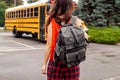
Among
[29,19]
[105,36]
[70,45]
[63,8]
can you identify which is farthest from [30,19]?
[70,45]

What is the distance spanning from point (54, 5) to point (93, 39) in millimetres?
17279

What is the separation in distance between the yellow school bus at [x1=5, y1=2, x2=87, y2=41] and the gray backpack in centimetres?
1459

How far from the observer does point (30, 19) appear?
22.5 metres

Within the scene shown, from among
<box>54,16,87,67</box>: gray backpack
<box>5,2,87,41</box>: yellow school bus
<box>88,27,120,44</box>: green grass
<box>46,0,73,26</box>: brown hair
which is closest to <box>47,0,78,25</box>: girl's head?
<box>46,0,73,26</box>: brown hair

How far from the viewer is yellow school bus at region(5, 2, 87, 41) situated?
20.4 meters

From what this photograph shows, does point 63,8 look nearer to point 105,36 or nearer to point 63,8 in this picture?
point 63,8

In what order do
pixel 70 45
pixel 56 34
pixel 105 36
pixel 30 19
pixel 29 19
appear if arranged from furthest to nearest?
pixel 29 19 < pixel 30 19 < pixel 105 36 < pixel 56 34 < pixel 70 45

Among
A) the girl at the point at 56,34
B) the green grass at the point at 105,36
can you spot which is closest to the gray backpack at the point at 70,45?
the girl at the point at 56,34

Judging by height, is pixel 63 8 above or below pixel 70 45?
above

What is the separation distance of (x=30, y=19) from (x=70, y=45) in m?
18.9

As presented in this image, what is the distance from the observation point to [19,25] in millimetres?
25391

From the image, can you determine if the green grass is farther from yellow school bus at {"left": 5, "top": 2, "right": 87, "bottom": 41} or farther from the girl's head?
the girl's head

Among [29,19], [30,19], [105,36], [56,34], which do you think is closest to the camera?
[56,34]

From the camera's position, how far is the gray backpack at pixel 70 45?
12.5 feet
